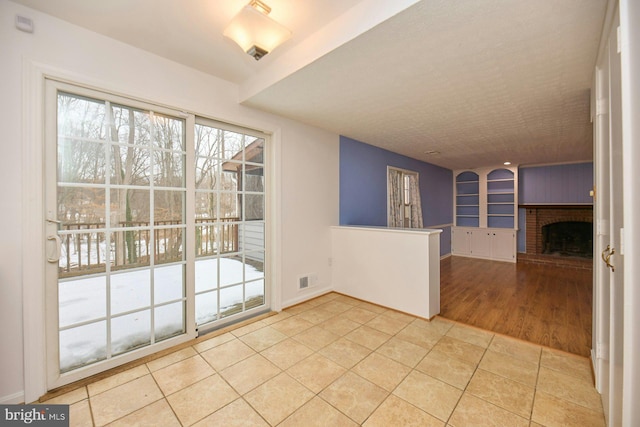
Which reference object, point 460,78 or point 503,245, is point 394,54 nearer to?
point 460,78

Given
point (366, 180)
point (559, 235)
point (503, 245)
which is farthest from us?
point (503, 245)

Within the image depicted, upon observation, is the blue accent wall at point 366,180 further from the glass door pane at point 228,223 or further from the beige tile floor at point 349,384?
the beige tile floor at point 349,384

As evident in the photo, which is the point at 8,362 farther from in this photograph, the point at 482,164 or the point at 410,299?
the point at 482,164

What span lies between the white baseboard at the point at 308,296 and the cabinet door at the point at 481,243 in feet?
15.1

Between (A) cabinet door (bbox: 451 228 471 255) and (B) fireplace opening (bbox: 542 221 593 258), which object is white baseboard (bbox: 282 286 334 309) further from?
(B) fireplace opening (bbox: 542 221 593 258)

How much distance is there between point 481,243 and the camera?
6.38m

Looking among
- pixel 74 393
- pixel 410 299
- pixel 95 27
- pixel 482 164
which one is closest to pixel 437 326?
pixel 410 299

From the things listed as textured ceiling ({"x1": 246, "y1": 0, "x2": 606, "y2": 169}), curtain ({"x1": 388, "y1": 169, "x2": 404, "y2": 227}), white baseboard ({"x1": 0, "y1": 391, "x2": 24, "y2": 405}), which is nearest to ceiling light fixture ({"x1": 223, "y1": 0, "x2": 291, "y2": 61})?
textured ceiling ({"x1": 246, "y1": 0, "x2": 606, "y2": 169})

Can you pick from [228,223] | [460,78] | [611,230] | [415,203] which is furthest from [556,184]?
[228,223]

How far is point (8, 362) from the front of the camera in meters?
1.60

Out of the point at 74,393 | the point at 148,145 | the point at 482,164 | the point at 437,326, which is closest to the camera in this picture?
the point at 74,393

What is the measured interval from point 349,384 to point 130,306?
185 cm

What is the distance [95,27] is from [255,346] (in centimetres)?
278

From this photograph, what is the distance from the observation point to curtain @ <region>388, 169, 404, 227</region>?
4.83 metres
